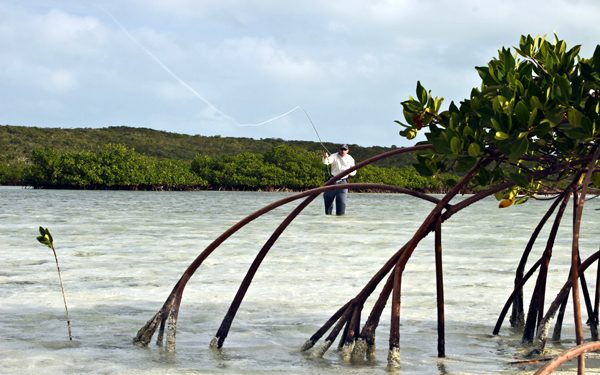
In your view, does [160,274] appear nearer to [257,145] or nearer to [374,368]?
[374,368]

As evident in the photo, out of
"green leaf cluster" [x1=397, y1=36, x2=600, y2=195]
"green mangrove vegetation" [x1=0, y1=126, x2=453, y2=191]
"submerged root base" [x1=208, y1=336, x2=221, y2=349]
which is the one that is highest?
"green mangrove vegetation" [x1=0, y1=126, x2=453, y2=191]

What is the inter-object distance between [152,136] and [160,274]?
10320 cm

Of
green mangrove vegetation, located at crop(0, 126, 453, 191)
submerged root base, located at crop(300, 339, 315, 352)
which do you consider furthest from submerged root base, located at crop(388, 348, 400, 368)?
green mangrove vegetation, located at crop(0, 126, 453, 191)

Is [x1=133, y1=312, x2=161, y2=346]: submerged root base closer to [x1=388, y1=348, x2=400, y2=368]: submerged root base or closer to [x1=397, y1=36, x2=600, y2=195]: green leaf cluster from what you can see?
[x1=388, y1=348, x2=400, y2=368]: submerged root base

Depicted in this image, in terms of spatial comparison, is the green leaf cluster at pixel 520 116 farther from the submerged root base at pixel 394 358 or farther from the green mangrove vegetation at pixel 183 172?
the green mangrove vegetation at pixel 183 172

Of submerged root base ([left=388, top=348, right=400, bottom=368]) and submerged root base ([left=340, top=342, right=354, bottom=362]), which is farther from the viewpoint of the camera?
submerged root base ([left=340, top=342, right=354, bottom=362])

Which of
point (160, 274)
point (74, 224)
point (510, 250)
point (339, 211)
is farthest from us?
point (339, 211)

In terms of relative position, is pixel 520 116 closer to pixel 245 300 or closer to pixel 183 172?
pixel 245 300

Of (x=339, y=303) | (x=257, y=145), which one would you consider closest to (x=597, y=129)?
(x=339, y=303)

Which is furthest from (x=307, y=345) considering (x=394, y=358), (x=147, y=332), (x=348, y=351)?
(x=147, y=332)

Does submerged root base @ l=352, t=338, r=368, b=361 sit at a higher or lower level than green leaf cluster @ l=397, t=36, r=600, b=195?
lower

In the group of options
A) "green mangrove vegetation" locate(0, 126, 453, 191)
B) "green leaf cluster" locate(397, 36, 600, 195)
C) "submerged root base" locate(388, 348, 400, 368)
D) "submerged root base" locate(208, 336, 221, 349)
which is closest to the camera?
"green leaf cluster" locate(397, 36, 600, 195)

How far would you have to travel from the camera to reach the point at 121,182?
59000mm

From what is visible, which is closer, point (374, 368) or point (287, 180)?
point (374, 368)
